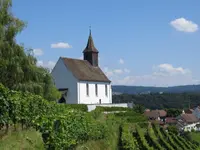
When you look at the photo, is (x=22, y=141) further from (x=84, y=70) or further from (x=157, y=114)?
(x=157, y=114)

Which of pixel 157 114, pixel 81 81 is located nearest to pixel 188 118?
pixel 157 114

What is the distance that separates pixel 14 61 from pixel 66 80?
22.1m

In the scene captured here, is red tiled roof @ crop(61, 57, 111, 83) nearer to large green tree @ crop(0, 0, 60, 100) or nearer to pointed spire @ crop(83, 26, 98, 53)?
pointed spire @ crop(83, 26, 98, 53)

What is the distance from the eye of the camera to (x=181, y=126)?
105938 millimetres

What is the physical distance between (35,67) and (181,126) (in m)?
80.9

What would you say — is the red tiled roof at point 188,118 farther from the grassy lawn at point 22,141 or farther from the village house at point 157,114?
the grassy lawn at point 22,141

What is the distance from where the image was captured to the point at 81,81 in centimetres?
5144

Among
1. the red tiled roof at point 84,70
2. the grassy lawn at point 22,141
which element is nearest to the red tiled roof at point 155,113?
the red tiled roof at point 84,70

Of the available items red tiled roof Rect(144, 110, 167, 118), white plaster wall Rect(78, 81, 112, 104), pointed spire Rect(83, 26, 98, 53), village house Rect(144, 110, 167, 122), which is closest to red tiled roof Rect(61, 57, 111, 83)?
white plaster wall Rect(78, 81, 112, 104)

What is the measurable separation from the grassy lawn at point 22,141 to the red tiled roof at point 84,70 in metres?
34.2

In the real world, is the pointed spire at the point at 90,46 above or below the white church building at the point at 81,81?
above

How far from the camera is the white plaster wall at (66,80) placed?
167 feet

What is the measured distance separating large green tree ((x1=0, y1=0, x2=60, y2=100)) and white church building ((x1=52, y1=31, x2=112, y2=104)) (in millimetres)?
17850

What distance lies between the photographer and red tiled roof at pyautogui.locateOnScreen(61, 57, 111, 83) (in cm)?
5184
